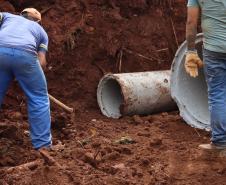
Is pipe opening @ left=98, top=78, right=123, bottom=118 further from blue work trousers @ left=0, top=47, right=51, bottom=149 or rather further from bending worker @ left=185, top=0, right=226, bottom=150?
bending worker @ left=185, top=0, right=226, bottom=150

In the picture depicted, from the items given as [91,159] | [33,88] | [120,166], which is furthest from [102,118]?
[120,166]

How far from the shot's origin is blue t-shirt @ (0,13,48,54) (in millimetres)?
5215

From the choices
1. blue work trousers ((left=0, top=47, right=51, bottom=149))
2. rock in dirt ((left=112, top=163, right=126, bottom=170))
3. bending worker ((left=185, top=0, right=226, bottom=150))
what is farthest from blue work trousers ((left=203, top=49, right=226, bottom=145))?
blue work trousers ((left=0, top=47, right=51, bottom=149))

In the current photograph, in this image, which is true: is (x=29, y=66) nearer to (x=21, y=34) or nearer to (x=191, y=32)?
(x=21, y=34)

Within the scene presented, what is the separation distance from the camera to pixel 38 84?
17.5ft

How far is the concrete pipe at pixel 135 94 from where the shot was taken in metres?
6.79

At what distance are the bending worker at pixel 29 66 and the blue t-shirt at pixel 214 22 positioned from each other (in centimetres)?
171

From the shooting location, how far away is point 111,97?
7.32 metres

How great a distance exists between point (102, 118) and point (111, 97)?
427 millimetres

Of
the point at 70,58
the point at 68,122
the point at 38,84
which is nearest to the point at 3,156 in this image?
the point at 38,84

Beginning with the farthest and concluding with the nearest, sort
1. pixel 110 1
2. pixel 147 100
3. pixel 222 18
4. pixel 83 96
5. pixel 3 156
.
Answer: pixel 110 1 → pixel 83 96 → pixel 147 100 → pixel 3 156 → pixel 222 18

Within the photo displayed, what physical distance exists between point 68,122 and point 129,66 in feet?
5.74

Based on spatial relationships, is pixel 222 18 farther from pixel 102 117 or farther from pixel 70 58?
pixel 70 58

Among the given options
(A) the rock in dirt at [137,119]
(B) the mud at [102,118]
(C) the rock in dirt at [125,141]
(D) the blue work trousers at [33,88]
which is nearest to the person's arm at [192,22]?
(B) the mud at [102,118]
